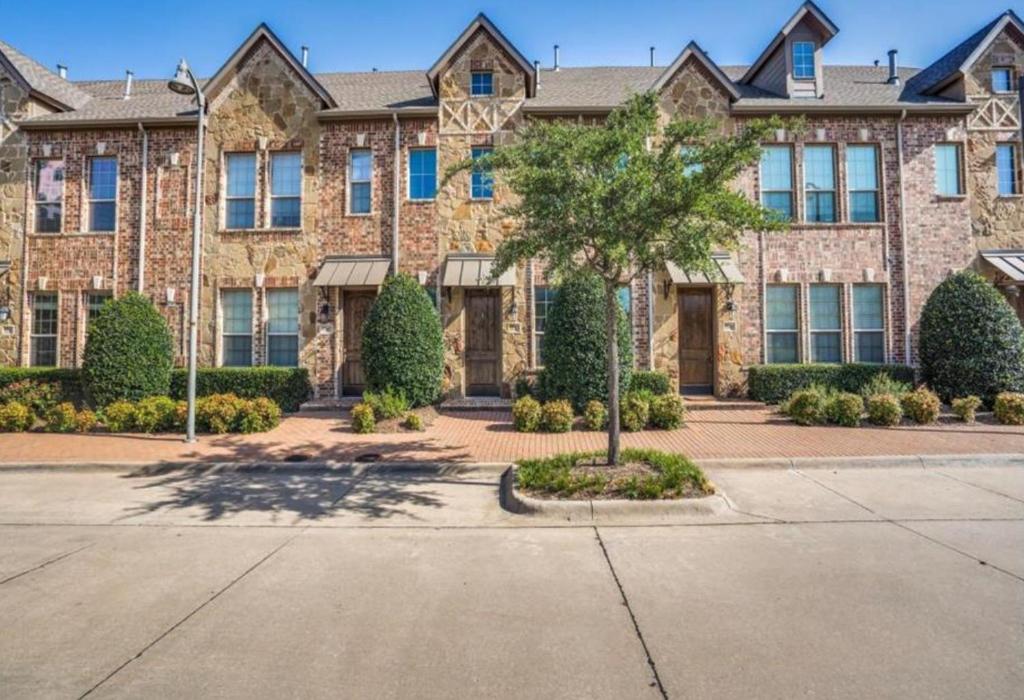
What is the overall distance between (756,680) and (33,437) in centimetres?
1321

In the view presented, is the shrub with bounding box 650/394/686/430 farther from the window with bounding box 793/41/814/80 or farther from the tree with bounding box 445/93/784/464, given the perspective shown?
the window with bounding box 793/41/814/80

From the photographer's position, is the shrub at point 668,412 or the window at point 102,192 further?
the window at point 102,192

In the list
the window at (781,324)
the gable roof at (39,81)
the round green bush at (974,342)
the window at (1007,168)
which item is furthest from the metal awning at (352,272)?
the window at (1007,168)

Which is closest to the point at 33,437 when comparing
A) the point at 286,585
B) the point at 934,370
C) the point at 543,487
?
the point at 286,585

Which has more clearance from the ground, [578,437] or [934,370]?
[934,370]

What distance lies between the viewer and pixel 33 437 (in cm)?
1061

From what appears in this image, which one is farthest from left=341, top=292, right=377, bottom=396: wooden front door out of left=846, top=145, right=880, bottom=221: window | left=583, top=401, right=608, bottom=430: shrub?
left=846, top=145, right=880, bottom=221: window

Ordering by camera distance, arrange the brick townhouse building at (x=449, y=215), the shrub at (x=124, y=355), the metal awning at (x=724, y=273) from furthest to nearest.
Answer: the brick townhouse building at (x=449, y=215) → the metal awning at (x=724, y=273) → the shrub at (x=124, y=355)

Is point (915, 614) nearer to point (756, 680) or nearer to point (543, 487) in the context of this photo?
point (756, 680)

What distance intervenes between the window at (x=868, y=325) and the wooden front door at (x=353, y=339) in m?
12.7

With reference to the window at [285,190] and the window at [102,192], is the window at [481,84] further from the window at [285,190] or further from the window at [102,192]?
the window at [102,192]

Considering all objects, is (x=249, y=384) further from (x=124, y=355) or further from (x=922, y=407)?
(x=922, y=407)

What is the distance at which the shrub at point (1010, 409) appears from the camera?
1069cm

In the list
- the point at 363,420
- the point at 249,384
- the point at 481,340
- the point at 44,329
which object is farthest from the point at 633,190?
the point at 44,329
